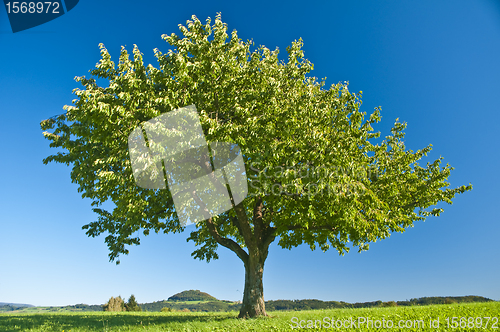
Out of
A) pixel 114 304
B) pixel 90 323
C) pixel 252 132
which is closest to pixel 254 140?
pixel 252 132

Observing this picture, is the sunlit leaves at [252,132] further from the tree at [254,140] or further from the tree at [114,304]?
the tree at [114,304]

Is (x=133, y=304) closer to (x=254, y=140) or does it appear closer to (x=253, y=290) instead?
(x=253, y=290)

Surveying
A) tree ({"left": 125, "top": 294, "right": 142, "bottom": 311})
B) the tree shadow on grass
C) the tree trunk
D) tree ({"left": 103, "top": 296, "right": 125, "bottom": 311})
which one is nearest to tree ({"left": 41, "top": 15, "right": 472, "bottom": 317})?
the tree trunk

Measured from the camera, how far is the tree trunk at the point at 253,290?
15.6 meters

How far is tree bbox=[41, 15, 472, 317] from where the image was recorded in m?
13.2

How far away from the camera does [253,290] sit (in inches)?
631

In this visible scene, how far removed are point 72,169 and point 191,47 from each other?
9.34 meters

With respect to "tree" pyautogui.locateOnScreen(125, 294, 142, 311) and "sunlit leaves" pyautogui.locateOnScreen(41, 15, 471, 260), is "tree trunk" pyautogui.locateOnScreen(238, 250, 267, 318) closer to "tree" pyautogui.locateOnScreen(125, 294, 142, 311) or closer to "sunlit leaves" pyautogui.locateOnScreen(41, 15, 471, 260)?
"sunlit leaves" pyautogui.locateOnScreen(41, 15, 471, 260)

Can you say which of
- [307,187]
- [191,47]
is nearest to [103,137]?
[191,47]

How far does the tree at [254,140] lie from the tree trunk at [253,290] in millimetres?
56

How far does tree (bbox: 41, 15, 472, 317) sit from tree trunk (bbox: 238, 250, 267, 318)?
56 millimetres

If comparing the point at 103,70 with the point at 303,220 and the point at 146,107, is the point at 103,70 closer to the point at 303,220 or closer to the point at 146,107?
the point at 146,107

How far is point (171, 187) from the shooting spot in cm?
1586

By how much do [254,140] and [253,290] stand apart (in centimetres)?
856
